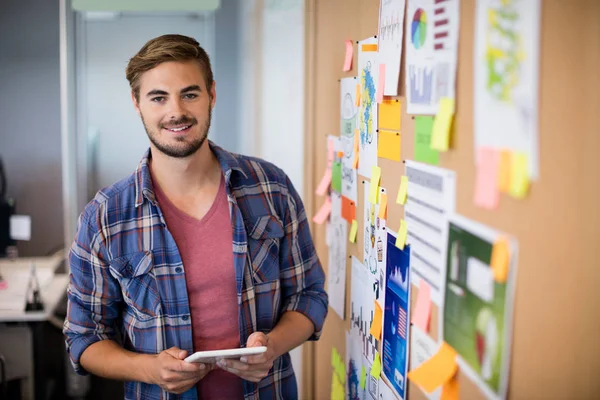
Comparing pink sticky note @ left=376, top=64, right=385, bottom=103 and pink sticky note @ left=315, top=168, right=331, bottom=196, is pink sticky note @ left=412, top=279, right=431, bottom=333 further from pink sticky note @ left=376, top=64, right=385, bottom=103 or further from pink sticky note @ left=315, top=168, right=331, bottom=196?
pink sticky note @ left=315, top=168, right=331, bottom=196

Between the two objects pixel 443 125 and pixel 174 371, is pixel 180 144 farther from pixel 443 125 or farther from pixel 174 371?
pixel 443 125

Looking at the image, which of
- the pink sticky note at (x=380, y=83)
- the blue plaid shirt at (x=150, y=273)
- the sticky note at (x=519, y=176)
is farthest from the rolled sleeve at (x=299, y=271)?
the sticky note at (x=519, y=176)

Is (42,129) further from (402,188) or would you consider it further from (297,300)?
(402,188)

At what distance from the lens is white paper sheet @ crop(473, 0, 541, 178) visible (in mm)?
949

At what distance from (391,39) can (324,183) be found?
2.91ft

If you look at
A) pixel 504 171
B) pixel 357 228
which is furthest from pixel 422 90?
pixel 357 228

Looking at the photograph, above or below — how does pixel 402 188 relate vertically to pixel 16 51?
below

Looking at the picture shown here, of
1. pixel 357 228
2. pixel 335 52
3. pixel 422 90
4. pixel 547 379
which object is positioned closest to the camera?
pixel 547 379

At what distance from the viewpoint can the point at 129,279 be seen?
1.76m

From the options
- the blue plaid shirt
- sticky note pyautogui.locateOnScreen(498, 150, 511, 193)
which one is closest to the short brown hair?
the blue plaid shirt

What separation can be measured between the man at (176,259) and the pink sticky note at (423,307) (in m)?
0.44

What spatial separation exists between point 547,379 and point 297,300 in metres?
0.97

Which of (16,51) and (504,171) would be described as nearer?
(504,171)

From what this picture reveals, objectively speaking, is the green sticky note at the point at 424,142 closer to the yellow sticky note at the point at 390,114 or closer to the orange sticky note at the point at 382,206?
the yellow sticky note at the point at 390,114
